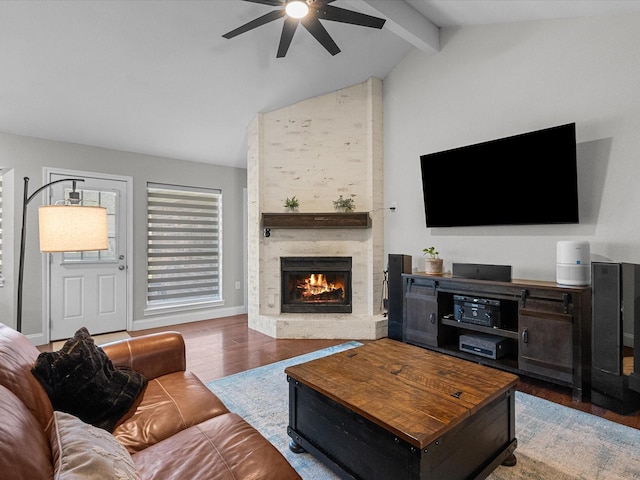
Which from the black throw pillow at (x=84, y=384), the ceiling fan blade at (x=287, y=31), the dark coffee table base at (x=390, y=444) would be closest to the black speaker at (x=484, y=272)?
the dark coffee table base at (x=390, y=444)

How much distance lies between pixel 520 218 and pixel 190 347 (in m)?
3.68

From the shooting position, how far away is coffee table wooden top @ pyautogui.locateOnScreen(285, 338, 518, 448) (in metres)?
1.45

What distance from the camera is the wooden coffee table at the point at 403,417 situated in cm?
142

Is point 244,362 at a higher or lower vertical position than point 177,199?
lower

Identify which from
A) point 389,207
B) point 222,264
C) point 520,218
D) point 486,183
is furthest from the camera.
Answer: point 222,264

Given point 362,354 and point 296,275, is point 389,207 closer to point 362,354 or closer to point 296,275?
point 296,275

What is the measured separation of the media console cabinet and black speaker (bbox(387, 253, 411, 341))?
0.09 meters

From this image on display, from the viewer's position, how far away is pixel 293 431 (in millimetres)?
1978

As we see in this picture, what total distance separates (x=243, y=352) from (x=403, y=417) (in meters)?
2.64

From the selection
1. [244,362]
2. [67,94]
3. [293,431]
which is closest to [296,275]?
[244,362]

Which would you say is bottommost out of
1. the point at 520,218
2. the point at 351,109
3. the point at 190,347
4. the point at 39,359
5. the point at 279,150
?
the point at 190,347

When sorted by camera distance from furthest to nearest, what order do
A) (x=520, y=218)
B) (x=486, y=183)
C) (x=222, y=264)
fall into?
(x=222, y=264) < (x=486, y=183) < (x=520, y=218)

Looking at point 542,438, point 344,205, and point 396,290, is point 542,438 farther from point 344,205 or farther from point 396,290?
point 344,205

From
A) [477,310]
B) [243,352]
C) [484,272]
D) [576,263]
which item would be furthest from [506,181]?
[243,352]
